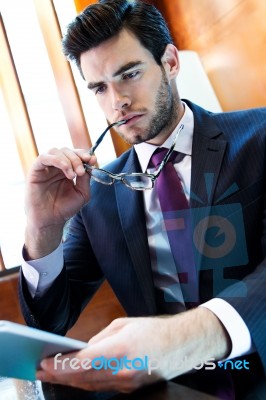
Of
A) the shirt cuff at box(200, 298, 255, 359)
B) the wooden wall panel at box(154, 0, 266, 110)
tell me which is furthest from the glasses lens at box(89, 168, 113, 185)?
the wooden wall panel at box(154, 0, 266, 110)

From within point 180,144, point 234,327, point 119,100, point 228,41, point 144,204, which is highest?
point 228,41

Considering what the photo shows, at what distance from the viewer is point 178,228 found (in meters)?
0.81

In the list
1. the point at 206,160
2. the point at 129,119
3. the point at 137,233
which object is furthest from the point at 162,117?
the point at 137,233

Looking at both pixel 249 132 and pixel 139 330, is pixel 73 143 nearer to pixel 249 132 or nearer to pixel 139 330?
pixel 249 132

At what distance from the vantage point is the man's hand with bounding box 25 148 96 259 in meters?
0.84

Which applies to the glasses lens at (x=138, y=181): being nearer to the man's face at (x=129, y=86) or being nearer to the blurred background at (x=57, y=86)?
the man's face at (x=129, y=86)

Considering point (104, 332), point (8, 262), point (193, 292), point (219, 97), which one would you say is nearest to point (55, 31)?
point (219, 97)

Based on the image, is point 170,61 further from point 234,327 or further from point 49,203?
point 234,327

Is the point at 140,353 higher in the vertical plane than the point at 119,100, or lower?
lower

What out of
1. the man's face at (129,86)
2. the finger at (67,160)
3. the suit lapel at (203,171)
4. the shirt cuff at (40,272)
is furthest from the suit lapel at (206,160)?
the shirt cuff at (40,272)

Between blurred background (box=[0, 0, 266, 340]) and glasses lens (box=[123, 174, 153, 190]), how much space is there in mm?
637

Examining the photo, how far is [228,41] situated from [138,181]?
803 millimetres

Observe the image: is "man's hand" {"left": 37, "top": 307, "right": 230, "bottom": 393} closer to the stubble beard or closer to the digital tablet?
the digital tablet

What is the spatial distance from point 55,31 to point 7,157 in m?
0.57
